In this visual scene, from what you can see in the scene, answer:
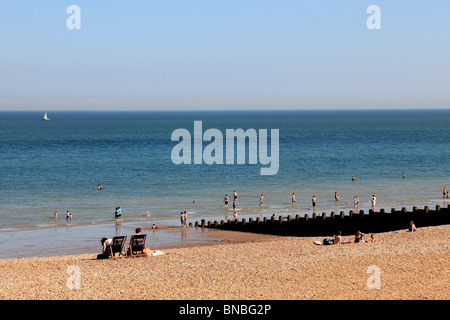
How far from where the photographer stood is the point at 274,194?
54.8 m

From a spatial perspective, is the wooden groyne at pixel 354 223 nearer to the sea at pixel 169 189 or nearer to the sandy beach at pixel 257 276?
the sea at pixel 169 189

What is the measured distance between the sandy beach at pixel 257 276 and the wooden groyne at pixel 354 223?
849 centimetres

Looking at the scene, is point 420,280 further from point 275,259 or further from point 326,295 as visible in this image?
point 275,259

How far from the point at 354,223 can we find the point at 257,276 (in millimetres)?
15697

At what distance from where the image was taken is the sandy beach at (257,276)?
14844 millimetres

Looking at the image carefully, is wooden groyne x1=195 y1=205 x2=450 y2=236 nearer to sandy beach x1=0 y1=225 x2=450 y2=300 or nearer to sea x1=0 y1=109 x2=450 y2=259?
sea x1=0 y1=109 x2=450 y2=259

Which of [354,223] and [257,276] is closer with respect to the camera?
[257,276]

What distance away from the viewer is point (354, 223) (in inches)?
1238

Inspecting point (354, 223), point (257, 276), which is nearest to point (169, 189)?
point (354, 223)

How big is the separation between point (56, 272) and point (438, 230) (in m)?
15.7

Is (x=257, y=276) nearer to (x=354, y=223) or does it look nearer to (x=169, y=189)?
(x=354, y=223)

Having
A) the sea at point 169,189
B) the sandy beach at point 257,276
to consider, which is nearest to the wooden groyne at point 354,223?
the sea at point 169,189

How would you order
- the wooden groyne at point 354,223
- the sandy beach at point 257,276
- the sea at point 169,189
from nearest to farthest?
the sandy beach at point 257,276 → the wooden groyne at point 354,223 → the sea at point 169,189

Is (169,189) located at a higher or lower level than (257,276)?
lower
